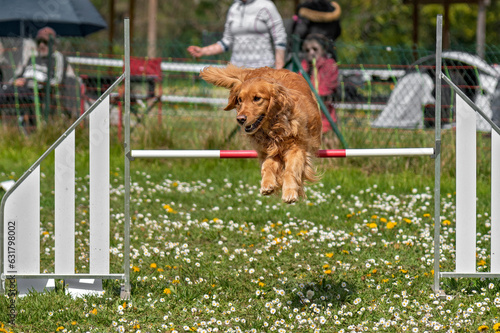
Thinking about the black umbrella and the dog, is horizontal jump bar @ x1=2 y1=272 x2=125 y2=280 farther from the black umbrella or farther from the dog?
the black umbrella

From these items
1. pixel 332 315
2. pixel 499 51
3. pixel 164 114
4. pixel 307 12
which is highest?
pixel 307 12

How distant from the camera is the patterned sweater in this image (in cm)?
720

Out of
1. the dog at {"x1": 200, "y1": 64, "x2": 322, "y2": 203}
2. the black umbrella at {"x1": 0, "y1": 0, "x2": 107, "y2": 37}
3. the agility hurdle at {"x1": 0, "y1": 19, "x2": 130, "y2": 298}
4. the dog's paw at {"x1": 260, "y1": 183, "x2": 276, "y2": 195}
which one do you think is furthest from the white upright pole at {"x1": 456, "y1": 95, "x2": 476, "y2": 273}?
the black umbrella at {"x1": 0, "y1": 0, "x2": 107, "y2": 37}

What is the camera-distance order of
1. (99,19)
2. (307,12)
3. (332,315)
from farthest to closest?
1. (99,19)
2. (307,12)
3. (332,315)

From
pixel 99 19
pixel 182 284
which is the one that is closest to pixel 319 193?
pixel 182 284

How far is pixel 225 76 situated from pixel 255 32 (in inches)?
→ 118

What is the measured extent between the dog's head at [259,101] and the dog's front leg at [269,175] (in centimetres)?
21

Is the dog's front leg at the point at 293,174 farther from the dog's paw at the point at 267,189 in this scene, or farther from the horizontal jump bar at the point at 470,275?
the horizontal jump bar at the point at 470,275

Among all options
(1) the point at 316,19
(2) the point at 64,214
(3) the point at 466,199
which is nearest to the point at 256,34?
(1) the point at 316,19

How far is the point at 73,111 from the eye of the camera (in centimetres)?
877

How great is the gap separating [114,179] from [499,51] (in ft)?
13.0

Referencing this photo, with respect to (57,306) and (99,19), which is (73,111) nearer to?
(99,19)

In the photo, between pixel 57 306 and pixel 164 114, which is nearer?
pixel 57 306

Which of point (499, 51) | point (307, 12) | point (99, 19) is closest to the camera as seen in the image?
point (499, 51)
